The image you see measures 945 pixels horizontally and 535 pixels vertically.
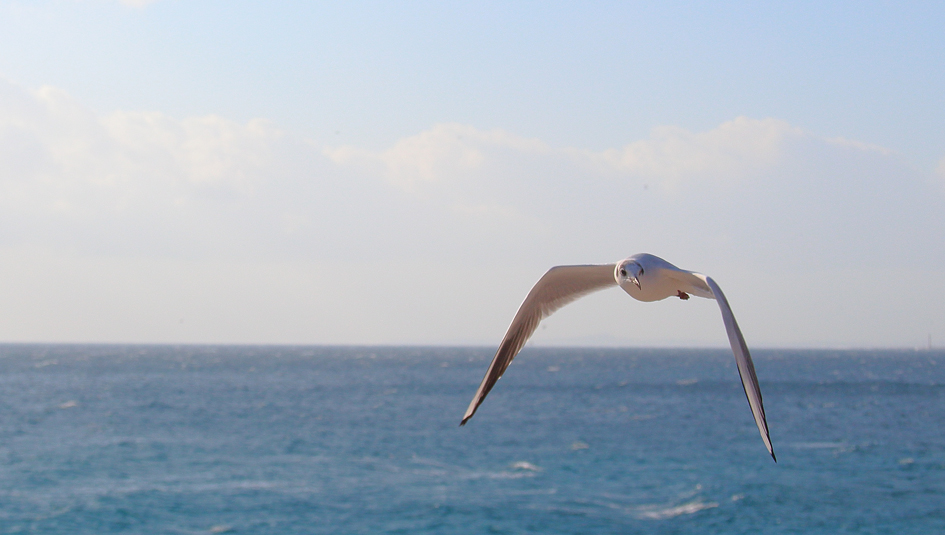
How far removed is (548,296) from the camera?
917cm

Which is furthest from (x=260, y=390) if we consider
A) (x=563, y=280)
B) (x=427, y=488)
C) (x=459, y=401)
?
(x=563, y=280)

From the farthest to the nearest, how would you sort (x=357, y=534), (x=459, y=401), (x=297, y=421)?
(x=459, y=401)
(x=297, y=421)
(x=357, y=534)

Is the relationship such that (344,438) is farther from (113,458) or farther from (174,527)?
(174,527)

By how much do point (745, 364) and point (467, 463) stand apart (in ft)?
152

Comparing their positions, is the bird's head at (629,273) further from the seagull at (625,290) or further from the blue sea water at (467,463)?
the blue sea water at (467,463)

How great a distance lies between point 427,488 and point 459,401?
48063mm

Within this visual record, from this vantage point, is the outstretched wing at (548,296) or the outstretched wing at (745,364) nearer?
the outstretched wing at (745,364)

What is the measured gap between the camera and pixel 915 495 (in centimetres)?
4056

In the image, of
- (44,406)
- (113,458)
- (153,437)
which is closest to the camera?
(113,458)

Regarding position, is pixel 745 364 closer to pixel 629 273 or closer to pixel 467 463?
pixel 629 273

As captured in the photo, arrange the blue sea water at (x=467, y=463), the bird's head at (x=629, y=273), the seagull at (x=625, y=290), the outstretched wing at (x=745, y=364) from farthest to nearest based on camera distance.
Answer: the blue sea water at (x=467, y=463) < the bird's head at (x=629, y=273) < the seagull at (x=625, y=290) < the outstretched wing at (x=745, y=364)

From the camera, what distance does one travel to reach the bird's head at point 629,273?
267 inches

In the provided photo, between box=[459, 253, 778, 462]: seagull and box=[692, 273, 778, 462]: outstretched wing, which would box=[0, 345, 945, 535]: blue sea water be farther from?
box=[692, 273, 778, 462]: outstretched wing

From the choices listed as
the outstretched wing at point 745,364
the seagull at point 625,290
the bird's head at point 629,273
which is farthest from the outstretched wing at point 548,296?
the outstretched wing at point 745,364
